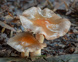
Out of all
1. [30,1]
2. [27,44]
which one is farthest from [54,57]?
[30,1]

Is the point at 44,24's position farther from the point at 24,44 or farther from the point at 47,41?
the point at 47,41

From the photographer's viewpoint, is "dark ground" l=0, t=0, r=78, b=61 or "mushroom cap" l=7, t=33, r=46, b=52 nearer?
"mushroom cap" l=7, t=33, r=46, b=52

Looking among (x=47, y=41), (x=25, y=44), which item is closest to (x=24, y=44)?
(x=25, y=44)

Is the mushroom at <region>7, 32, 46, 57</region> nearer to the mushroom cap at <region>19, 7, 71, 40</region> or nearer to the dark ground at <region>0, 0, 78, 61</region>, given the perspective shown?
the mushroom cap at <region>19, 7, 71, 40</region>

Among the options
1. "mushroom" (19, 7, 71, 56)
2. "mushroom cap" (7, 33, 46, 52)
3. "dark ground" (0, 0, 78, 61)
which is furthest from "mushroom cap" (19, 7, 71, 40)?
"dark ground" (0, 0, 78, 61)

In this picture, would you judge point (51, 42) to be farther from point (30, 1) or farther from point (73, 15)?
point (30, 1)

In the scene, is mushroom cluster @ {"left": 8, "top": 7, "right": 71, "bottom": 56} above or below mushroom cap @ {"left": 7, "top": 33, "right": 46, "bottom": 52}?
above

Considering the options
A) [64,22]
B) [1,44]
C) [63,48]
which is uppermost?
[64,22]
